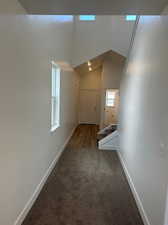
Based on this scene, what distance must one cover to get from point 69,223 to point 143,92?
6.67 feet

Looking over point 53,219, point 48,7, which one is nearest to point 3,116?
point 48,7

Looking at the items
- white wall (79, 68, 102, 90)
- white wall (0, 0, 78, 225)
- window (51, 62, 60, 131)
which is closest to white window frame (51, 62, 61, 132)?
window (51, 62, 60, 131)

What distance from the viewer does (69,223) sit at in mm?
2057

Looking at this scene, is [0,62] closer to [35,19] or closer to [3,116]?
[3,116]

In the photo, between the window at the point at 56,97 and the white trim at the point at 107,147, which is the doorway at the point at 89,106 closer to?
the white trim at the point at 107,147

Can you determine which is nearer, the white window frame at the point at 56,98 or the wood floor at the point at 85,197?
the wood floor at the point at 85,197

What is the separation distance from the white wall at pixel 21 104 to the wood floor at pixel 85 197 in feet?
0.98

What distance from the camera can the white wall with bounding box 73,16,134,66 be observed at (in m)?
5.25

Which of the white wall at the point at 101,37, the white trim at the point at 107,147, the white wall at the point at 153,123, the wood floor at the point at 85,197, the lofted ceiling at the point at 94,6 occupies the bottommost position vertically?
the wood floor at the point at 85,197

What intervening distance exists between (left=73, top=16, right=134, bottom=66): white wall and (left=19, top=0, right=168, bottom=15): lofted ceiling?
359 cm

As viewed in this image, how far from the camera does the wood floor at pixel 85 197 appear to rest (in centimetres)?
214

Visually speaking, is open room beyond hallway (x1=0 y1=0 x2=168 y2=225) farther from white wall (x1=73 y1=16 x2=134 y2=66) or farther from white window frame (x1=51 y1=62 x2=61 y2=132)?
white wall (x1=73 y1=16 x2=134 y2=66)

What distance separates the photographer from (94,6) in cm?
172

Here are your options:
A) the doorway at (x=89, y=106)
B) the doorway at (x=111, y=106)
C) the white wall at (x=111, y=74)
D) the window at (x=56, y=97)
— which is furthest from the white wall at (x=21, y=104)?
the doorway at (x=89, y=106)
